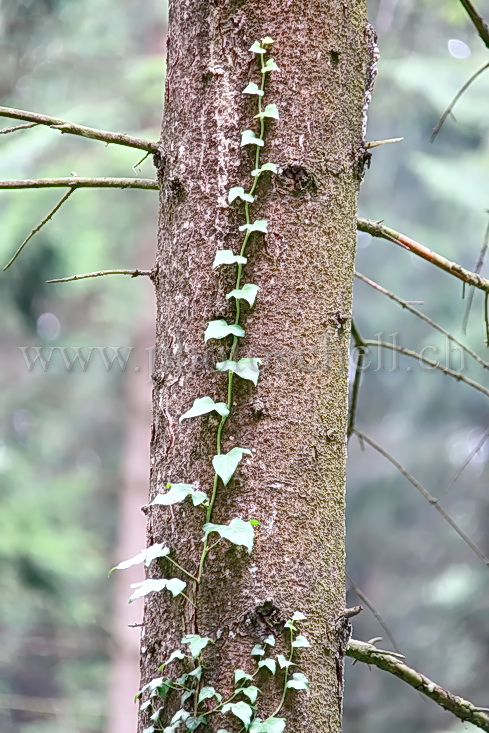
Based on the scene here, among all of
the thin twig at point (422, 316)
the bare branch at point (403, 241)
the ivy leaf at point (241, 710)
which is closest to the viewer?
the ivy leaf at point (241, 710)

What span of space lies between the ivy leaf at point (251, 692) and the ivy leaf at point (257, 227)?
82 centimetres

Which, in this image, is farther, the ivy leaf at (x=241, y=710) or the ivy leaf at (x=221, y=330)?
the ivy leaf at (x=221, y=330)

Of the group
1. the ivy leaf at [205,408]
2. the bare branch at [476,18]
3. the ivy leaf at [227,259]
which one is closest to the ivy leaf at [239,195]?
the ivy leaf at [227,259]

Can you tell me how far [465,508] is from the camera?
1412 centimetres

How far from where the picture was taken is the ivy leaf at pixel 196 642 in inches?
51.7

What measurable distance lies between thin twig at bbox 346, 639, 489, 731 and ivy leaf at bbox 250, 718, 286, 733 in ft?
1.17

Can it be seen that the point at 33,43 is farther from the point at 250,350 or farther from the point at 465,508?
the point at 465,508

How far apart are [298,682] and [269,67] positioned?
1147 mm

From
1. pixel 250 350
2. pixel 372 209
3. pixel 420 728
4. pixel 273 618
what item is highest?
pixel 372 209

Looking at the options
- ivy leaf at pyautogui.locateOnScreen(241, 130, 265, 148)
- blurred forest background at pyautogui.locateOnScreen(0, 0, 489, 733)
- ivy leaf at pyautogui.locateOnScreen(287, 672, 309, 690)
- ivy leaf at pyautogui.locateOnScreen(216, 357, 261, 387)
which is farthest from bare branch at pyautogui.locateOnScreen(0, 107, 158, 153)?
blurred forest background at pyautogui.locateOnScreen(0, 0, 489, 733)

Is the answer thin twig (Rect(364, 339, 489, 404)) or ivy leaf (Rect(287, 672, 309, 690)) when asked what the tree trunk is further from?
thin twig (Rect(364, 339, 489, 404))

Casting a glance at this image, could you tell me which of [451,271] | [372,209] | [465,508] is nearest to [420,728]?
[465,508]

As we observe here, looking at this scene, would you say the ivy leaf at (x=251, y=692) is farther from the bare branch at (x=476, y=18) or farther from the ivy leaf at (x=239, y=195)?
A: the bare branch at (x=476, y=18)

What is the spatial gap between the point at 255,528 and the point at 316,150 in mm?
746
